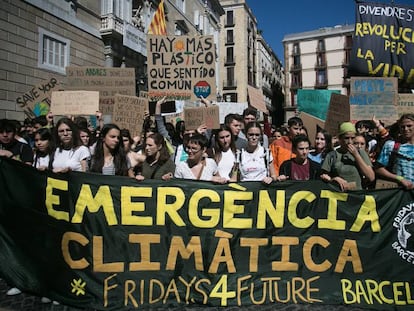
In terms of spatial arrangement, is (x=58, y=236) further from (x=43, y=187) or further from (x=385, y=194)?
(x=385, y=194)

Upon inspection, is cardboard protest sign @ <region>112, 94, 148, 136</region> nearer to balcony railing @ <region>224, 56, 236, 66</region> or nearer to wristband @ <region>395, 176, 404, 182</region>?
wristband @ <region>395, 176, 404, 182</region>

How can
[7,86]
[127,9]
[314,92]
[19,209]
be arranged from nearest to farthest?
[19,209]
[314,92]
[7,86]
[127,9]

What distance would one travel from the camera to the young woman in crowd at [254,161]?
4.11 m

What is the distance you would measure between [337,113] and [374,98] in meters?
0.63

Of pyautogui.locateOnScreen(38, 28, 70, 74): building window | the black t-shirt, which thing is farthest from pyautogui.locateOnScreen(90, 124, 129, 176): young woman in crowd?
pyautogui.locateOnScreen(38, 28, 70, 74): building window

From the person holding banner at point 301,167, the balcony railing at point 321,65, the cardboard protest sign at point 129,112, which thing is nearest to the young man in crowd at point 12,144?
the cardboard protest sign at point 129,112

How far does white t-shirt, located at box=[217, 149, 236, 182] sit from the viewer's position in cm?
417

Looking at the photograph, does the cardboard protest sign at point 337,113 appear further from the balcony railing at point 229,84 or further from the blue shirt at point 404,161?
the balcony railing at point 229,84

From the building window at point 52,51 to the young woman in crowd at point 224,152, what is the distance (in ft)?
35.7

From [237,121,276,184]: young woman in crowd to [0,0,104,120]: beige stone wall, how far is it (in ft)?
32.5

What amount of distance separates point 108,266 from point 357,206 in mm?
2416

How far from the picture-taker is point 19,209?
344 centimetres

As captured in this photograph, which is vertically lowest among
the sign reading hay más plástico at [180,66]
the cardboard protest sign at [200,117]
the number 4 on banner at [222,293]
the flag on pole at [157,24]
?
the number 4 on banner at [222,293]

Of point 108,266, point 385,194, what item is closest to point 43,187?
point 108,266
